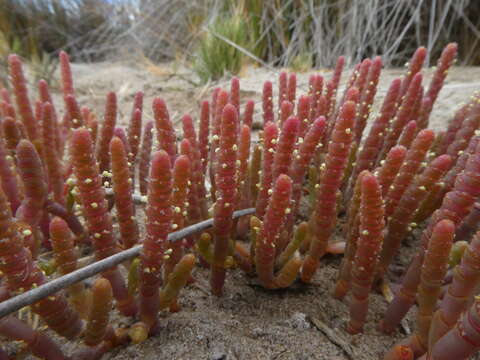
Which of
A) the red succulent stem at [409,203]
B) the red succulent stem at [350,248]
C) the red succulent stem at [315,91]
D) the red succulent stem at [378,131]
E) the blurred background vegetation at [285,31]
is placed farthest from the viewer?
the blurred background vegetation at [285,31]

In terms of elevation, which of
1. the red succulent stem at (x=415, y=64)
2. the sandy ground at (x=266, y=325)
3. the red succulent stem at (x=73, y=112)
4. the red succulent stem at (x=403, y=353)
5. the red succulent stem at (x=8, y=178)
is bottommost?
the sandy ground at (x=266, y=325)

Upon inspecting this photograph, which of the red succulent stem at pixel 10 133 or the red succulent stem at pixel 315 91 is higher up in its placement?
the red succulent stem at pixel 315 91

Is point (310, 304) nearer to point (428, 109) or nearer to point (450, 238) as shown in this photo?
point (450, 238)

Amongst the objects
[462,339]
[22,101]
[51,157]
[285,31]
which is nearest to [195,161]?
[51,157]

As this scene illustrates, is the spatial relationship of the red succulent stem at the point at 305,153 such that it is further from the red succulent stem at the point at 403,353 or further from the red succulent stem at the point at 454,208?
the red succulent stem at the point at 403,353

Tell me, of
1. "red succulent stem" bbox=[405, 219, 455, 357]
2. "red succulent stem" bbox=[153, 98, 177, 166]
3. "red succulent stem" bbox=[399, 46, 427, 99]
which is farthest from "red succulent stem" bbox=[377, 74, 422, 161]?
"red succulent stem" bbox=[153, 98, 177, 166]

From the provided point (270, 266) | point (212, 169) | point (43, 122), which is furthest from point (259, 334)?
point (43, 122)

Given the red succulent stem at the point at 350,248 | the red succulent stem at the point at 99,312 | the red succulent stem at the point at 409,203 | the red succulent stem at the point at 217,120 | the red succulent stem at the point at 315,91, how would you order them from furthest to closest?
1. the red succulent stem at the point at 315,91
2. the red succulent stem at the point at 217,120
3. the red succulent stem at the point at 350,248
4. the red succulent stem at the point at 409,203
5. the red succulent stem at the point at 99,312

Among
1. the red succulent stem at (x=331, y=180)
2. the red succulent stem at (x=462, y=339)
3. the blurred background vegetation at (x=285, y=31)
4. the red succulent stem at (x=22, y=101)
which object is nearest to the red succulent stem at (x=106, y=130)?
the red succulent stem at (x=22, y=101)
